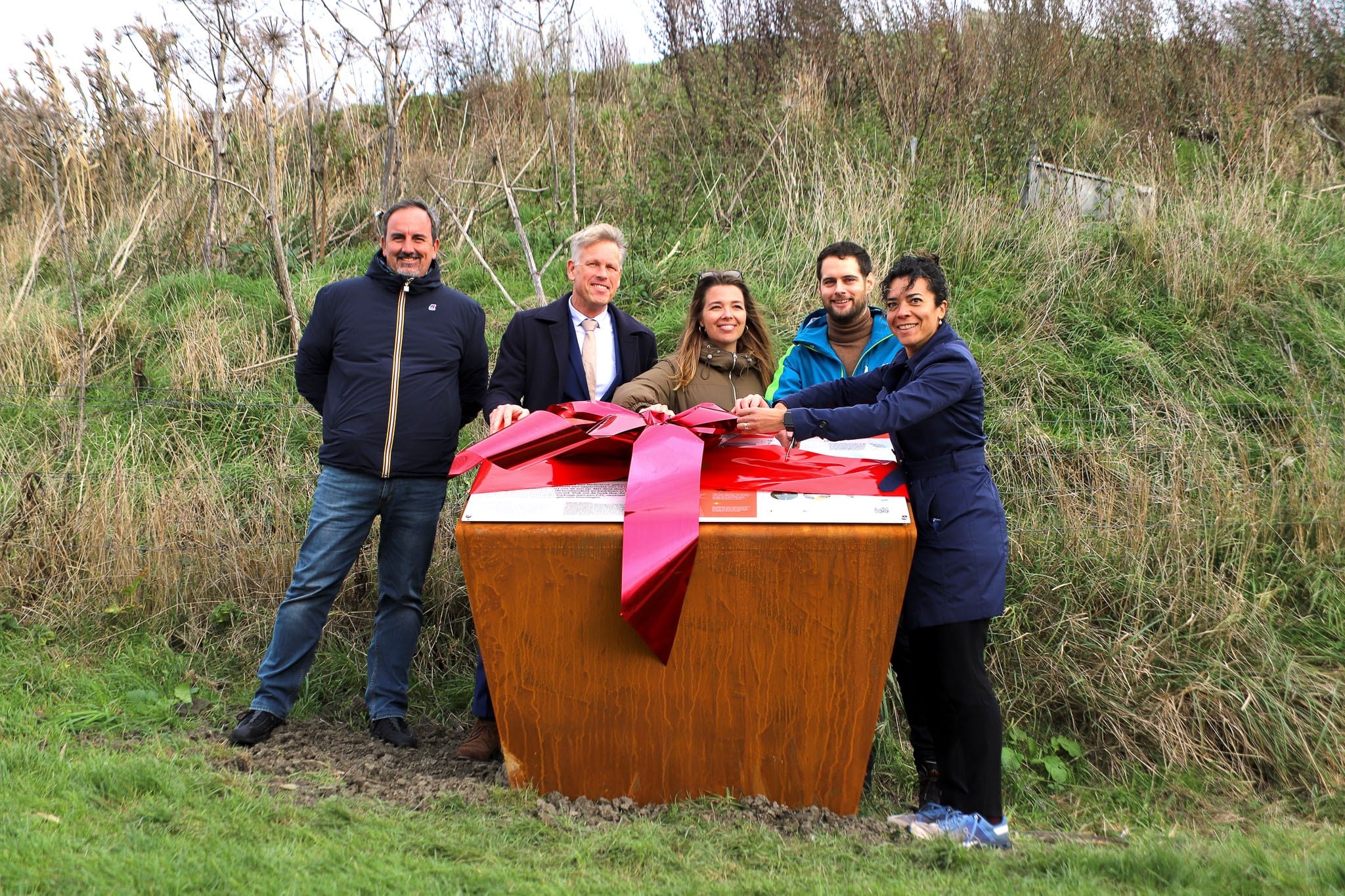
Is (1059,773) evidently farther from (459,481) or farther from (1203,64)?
(1203,64)

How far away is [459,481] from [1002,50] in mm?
5857

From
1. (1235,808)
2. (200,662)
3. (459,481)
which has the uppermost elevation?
(459,481)

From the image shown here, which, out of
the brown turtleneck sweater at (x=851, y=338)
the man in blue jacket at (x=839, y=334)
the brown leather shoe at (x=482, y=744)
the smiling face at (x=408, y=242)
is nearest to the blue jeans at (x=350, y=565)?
the brown leather shoe at (x=482, y=744)

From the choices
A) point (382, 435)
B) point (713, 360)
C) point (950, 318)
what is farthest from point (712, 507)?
point (950, 318)

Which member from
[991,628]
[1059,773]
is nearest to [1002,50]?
[991,628]

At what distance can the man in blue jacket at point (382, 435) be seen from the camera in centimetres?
364

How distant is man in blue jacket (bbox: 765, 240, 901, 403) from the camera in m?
3.56

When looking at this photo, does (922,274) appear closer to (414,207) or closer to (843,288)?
(843,288)

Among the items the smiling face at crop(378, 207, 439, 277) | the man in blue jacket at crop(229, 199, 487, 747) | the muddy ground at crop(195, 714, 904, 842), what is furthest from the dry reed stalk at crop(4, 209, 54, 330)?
the muddy ground at crop(195, 714, 904, 842)

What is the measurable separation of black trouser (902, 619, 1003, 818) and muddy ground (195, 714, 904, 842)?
0.74 ft

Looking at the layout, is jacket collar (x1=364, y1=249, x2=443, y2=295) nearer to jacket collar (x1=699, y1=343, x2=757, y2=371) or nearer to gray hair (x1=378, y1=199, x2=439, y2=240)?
gray hair (x1=378, y1=199, x2=439, y2=240)

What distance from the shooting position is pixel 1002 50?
8492 millimetres

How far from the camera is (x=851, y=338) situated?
12.0ft

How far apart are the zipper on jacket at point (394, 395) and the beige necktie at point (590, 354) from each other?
0.60 metres
